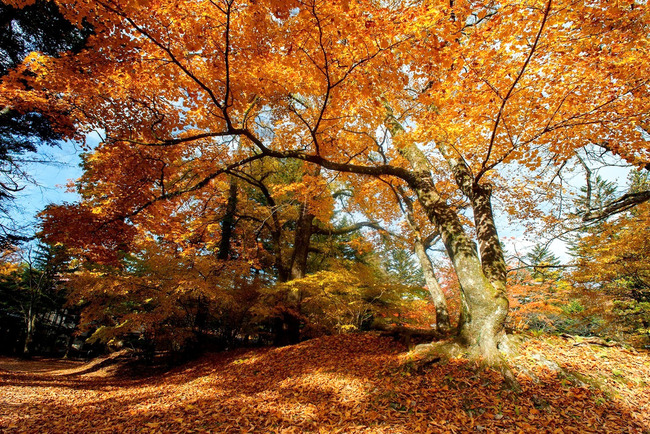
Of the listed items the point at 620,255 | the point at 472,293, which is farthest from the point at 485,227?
the point at 620,255

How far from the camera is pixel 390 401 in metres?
3.47

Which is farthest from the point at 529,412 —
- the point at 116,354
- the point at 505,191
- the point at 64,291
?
the point at 64,291

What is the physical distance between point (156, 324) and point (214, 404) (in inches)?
203

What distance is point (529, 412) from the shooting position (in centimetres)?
292

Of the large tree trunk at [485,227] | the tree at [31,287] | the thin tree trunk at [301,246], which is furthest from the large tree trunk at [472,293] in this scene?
the tree at [31,287]

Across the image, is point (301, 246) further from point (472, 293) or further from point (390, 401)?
point (390, 401)

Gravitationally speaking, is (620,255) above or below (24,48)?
below

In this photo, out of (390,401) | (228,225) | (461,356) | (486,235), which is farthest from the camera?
(228,225)

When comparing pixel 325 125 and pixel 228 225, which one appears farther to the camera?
pixel 228 225

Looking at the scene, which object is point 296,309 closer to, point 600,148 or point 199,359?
point 199,359

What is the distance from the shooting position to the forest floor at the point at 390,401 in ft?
9.52

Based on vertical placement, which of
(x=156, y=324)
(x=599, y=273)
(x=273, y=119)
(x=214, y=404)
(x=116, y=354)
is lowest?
(x=116, y=354)

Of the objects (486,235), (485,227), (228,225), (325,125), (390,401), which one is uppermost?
(325,125)

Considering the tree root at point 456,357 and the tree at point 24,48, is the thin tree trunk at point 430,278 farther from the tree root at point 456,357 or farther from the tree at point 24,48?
the tree at point 24,48
